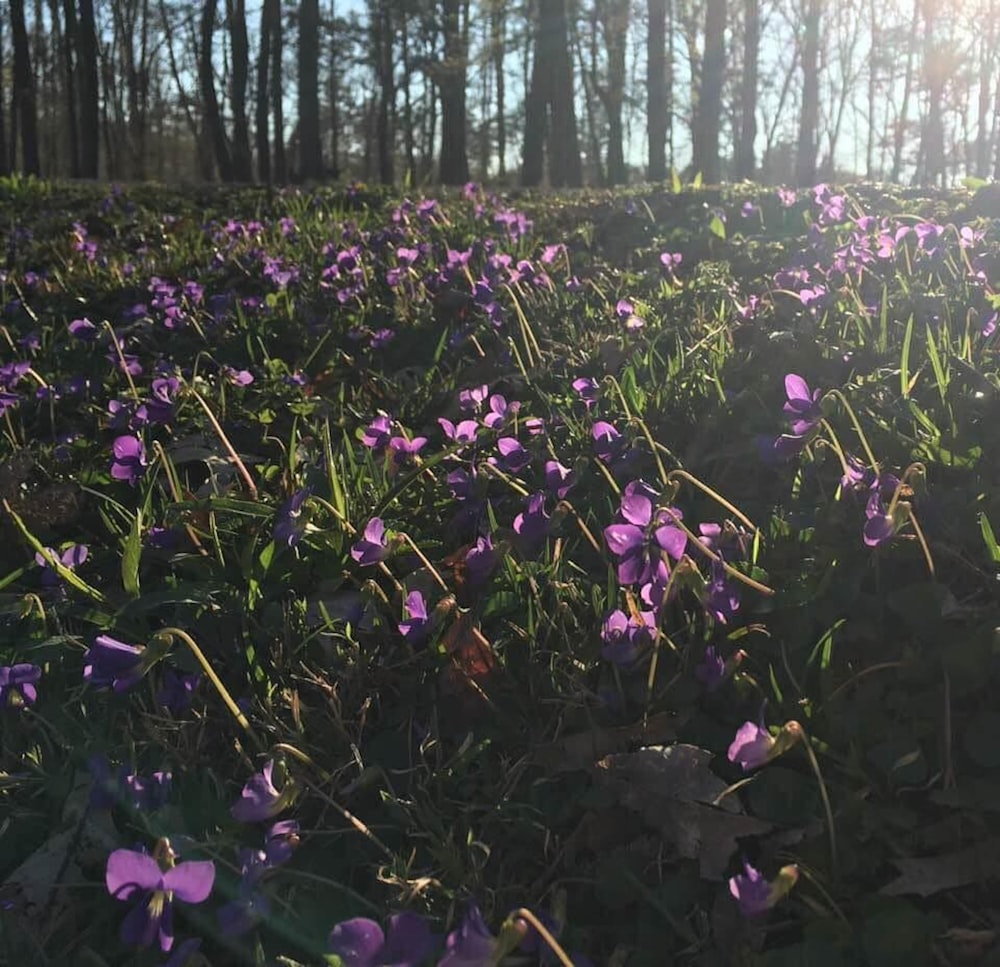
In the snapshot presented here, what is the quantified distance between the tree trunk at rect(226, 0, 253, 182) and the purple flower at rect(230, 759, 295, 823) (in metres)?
17.0

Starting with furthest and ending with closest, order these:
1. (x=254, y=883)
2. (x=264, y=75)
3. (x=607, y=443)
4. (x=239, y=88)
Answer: (x=264, y=75) < (x=239, y=88) < (x=607, y=443) < (x=254, y=883)

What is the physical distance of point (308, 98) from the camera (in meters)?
13.4

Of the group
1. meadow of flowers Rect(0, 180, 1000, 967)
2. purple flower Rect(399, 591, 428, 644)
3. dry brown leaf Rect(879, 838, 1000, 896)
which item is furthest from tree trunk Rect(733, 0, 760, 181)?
dry brown leaf Rect(879, 838, 1000, 896)

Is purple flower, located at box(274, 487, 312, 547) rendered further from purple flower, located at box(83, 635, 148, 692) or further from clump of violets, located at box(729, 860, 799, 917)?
clump of violets, located at box(729, 860, 799, 917)

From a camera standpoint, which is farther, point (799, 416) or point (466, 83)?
point (466, 83)

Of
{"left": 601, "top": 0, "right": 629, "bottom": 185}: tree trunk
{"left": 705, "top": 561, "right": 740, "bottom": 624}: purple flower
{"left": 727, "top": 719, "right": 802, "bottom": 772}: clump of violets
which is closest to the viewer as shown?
{"left": 727, "top": 719, "right": 802, "bottom": 772}: clump of violets

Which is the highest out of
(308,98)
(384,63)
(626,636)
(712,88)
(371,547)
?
(384,63)

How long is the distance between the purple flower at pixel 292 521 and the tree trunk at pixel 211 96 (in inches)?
627

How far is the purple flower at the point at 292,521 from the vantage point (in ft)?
5.61

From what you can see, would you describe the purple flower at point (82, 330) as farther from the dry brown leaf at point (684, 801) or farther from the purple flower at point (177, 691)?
the dry brown leaf at point (684, 801)

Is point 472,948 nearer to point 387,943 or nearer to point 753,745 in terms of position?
point 387,943

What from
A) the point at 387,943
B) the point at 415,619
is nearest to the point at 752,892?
the point at 387,943

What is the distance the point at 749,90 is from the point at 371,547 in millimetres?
17158

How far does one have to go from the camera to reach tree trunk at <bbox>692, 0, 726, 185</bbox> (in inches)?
437
